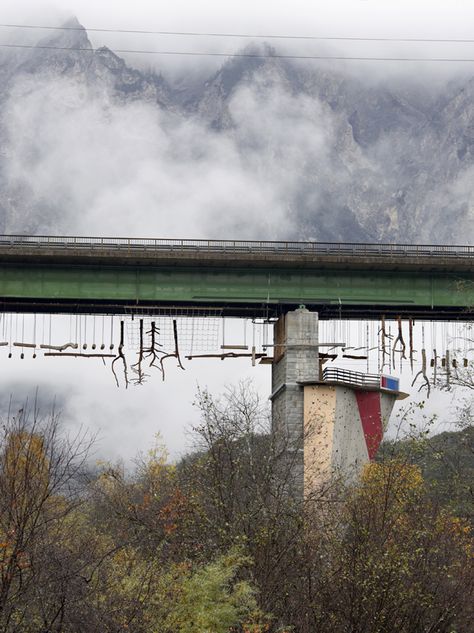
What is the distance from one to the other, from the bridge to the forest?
67.9 feet

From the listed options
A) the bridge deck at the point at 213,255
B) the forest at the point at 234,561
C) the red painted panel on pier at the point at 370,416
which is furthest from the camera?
the red painted panel on pier at the point at 370,416

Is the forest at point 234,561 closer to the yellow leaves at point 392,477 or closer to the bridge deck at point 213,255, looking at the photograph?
the yellow leaves at point 392,477

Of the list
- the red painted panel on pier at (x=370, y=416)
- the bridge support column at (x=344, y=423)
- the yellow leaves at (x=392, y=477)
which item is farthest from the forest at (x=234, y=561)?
the red painted panel on pier at (x=370, y=416)

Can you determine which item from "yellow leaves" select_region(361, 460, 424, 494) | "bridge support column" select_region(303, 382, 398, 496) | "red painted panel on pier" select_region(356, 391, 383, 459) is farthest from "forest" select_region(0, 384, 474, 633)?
"red painted panel on pier" select_region(356, 391, 383, 459)

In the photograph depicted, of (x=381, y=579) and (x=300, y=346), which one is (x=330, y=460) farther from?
(x=381, y=579)

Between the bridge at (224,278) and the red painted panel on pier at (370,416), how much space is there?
505cm

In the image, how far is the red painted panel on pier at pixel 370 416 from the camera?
6488cm

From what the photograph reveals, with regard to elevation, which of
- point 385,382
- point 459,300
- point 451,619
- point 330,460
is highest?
point 459,300

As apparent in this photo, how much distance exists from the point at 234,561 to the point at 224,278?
31203 millimetres

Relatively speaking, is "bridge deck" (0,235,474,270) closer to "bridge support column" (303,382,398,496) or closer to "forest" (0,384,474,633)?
"bridge support column" (303,382,398,496)

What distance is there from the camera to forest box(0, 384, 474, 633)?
89.2ft

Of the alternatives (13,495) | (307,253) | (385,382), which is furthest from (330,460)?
(13,495)

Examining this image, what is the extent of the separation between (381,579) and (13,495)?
11207 mm

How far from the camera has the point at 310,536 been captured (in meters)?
36.2
